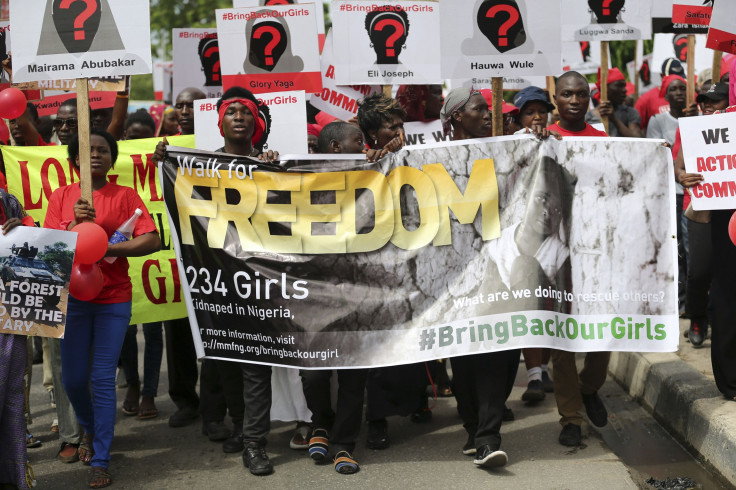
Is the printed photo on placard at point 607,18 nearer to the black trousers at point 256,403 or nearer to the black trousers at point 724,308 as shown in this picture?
the black trousers at point 724,308

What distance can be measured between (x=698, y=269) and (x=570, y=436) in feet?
7.51

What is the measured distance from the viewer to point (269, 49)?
25.9 feet

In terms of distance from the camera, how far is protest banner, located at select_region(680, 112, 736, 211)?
563cm

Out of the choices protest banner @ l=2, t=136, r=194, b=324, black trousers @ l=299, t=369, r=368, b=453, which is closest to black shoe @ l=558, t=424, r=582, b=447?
black trousers @ l=299, t=369, r=368, b=453

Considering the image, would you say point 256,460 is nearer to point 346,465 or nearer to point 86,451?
point 346,465

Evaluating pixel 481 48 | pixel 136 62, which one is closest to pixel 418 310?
pixel 481 48

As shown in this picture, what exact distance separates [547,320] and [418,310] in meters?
0.77

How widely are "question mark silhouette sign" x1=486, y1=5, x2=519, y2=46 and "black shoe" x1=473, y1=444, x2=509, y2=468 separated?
8.51ft

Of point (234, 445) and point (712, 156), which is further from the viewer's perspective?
point (234, 445)

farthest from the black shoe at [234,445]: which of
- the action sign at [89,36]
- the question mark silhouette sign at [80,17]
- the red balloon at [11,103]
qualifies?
the red balloon at [11,103]

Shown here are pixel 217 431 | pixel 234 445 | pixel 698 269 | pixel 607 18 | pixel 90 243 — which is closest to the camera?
pixel 90 243

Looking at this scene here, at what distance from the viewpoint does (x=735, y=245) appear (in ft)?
19.1

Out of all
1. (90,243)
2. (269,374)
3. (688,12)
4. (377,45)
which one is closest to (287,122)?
(377,45)

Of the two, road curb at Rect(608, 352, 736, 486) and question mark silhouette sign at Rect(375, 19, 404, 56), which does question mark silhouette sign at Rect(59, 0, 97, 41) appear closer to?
question mark silhouette sign at Rect(375, 19, 404, 56)
